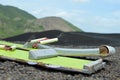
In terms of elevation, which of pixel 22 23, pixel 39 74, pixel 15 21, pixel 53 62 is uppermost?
pixel 15 21

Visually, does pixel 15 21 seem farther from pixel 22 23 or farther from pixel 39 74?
pixel 39 74

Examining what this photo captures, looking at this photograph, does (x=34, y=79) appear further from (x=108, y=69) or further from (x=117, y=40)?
(x=117, y=40)

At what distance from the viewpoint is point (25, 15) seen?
9075 cm

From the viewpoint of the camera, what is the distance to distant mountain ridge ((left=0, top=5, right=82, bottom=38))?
68.6 m

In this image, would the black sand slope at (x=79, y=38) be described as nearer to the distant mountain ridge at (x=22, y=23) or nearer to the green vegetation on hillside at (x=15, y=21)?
the distant mountain ridge at (x=22, y=23)

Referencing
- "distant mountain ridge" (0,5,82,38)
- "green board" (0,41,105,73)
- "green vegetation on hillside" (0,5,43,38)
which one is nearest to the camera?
"green board" (0,41,105,73)

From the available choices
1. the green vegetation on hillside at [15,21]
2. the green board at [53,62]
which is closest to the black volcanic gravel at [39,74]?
the green board at [53,62]

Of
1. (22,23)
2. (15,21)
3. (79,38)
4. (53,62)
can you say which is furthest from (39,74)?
(15,21)

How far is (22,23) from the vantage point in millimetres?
83938

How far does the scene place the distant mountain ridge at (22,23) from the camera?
68.6 metres

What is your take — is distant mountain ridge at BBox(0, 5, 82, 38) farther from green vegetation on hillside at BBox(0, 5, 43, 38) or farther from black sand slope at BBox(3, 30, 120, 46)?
black sand slope at BBox(3, 30, 120, 46)

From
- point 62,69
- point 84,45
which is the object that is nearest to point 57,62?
point 62,69

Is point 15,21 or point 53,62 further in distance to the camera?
point 15,21

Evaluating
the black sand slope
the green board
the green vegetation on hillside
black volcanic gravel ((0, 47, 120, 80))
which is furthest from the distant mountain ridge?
black volcanic gravel ((0, 47, 120, 80))
